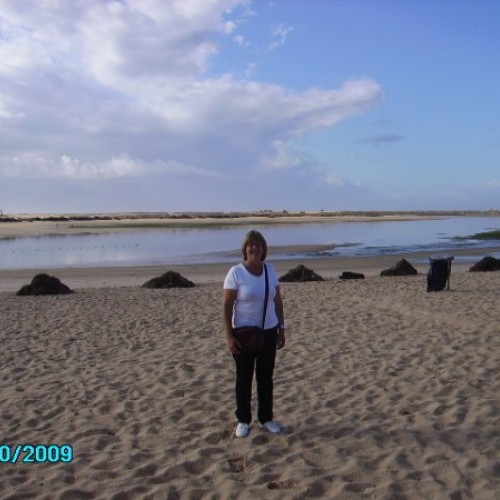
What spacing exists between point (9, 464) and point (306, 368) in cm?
361

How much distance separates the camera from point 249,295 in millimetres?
4398

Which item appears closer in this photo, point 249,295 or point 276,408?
point 249,295

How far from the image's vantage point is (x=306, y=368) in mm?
6855

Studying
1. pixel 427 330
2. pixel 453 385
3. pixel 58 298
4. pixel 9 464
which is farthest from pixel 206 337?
pixel 58 298

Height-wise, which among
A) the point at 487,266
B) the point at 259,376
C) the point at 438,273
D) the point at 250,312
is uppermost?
the point at 250,312

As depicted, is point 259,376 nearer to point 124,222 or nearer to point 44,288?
point 44,288

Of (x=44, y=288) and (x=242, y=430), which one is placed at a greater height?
(x=242, y=430)

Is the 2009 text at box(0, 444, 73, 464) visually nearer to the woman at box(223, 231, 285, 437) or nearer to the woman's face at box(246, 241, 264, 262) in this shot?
the woman at box(223, 231, 285, 437)

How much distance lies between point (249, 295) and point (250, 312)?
145 mm

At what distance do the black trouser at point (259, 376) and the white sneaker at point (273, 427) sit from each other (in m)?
0.03

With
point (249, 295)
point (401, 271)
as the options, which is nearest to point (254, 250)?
point (249, 295)

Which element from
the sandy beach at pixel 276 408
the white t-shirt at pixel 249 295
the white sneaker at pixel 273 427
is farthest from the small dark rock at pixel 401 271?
the white t-shirt at pixel 249 295

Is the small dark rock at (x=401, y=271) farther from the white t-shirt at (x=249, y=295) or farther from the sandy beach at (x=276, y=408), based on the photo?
the white t-shirt at (x=249, y=295)

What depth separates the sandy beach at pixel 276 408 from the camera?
3975 millimetres
